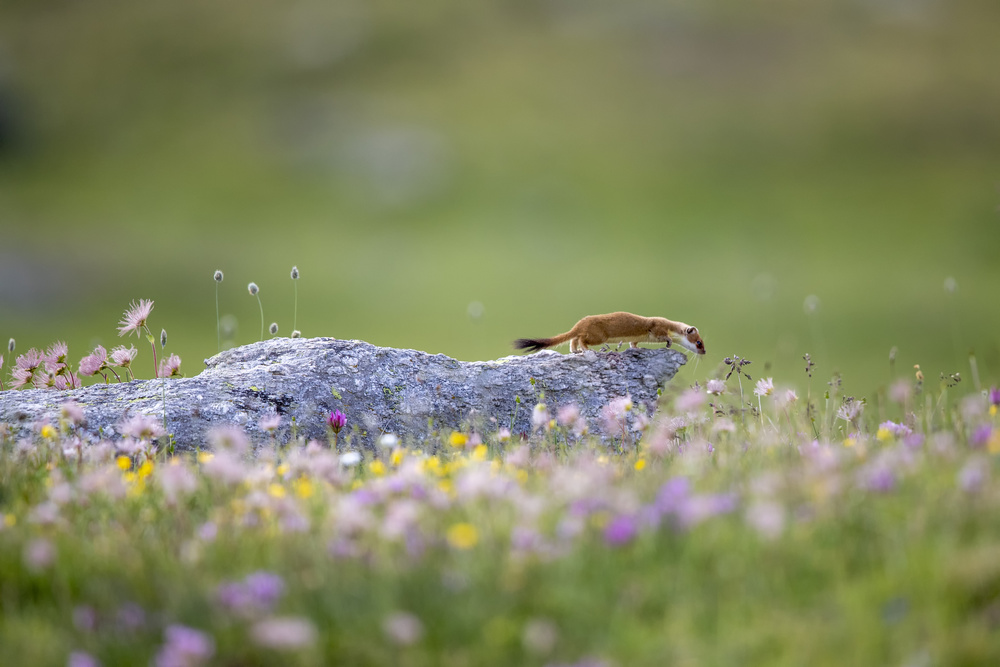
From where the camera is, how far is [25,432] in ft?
18.5

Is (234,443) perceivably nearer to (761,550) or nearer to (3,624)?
(3,624)

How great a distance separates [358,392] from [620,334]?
240cm

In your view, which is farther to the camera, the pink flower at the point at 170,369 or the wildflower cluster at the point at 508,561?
the pink flower at the point at 170,369

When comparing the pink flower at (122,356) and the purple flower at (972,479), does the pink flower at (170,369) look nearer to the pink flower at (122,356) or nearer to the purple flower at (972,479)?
the pink flower at (122,356)

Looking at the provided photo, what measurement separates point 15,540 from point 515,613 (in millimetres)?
2099

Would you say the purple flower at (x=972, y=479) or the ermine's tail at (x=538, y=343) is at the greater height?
the ermine's tail at (x=538, y=343)

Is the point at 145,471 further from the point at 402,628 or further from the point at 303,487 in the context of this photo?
the point at 402,628

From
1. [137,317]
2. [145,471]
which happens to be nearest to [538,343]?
[137,317]

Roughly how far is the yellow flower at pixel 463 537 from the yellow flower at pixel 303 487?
0.95 m

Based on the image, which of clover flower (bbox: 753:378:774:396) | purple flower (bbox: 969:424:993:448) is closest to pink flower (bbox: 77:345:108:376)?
clover flower (bbox: 753:378:774:396)

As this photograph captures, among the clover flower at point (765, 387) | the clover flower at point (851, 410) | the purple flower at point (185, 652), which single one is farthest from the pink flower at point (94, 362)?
the clover flower at point (851, 410)

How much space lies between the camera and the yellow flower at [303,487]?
374 centimetres

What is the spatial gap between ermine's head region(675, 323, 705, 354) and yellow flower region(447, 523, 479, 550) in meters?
4.76

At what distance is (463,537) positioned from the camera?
2945mm
